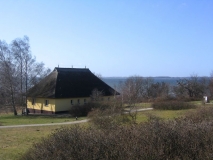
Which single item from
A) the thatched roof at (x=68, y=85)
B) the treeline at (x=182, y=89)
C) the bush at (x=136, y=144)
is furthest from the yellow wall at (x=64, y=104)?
the bush at (x=136, y=144)

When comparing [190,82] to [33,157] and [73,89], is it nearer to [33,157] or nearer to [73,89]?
[73,89]

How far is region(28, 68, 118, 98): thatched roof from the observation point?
40963 millimetres

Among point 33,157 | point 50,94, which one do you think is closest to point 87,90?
point 50,94

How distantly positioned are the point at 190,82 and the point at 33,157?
52015mm

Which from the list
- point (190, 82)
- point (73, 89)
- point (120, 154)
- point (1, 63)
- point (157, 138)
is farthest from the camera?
point (190, 82)

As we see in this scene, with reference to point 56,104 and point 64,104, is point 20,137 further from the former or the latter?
point 64,104

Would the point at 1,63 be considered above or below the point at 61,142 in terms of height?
above

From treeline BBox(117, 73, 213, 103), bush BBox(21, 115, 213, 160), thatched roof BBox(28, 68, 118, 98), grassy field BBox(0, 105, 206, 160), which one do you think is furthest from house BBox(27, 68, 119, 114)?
bush BBox(21, 115, 213, 160)

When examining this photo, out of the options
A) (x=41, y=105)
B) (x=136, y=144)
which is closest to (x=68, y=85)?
(x=41, y=105)

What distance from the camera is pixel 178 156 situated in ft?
18.2

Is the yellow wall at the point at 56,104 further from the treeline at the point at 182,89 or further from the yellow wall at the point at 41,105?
the treeline at the point at 182,89

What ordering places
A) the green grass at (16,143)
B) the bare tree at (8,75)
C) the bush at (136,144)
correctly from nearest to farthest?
1. the bush at (136,144)
2. the green grass at (16,143)
3. the bare tree at (8,75)

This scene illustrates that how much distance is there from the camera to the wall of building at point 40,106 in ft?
131

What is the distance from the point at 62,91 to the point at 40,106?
4330 millimetres
